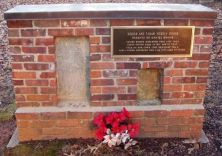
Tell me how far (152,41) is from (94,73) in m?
0.71

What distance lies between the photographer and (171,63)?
3611 mm

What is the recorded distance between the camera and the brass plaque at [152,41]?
3.45 m

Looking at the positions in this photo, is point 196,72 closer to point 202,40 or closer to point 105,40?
point 202,40

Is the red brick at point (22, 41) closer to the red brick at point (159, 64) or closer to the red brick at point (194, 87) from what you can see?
the red brick at point (159, 64)

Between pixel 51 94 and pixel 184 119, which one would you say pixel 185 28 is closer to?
pixel 184 119

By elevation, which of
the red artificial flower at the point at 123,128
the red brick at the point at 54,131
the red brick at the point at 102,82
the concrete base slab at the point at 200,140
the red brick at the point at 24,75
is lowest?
the concrete base slab at the point at 200,140

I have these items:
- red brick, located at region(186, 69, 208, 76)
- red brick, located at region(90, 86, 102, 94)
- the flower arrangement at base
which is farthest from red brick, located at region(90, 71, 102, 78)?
red brick, located at region(186, 69, 208, 76)

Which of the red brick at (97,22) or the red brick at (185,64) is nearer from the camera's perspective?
the red brick at (97,22)

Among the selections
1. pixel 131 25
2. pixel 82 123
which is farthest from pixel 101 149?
pixel 131 25

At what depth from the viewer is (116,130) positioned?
355 centimetres

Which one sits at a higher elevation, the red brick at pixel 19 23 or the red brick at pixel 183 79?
the red brick at pixel 19 23

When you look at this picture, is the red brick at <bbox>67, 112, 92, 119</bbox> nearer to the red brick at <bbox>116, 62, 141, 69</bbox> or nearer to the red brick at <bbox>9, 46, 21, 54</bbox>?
the red brick at <bbox>116, 62, 141, 69</bbox>

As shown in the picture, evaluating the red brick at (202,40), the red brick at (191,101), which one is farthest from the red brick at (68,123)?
the red brick at (202,40)

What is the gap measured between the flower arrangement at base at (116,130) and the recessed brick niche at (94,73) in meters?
0.15
